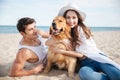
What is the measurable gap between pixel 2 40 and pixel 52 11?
26.7 inches

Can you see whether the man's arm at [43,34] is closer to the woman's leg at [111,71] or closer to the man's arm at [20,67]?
the man's arm at [20,67]

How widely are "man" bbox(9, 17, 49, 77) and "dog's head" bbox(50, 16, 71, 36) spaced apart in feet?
0.46

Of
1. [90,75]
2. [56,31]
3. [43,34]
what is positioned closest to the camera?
[90,75]

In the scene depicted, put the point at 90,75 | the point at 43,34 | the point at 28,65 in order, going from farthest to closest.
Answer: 1. the point at 28,65
2. the point at 43,34
3. the point at 90,75

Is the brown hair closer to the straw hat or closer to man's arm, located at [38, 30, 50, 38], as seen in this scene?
the straw hat

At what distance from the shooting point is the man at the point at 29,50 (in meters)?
1.26

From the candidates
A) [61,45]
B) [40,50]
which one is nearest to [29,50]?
[40,50]

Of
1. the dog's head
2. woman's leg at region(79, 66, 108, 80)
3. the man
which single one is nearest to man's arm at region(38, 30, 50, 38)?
the man

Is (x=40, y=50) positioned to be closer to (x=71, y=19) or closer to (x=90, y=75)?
(x=71, y=19)

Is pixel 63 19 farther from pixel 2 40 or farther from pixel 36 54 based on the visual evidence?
pixel 2 40

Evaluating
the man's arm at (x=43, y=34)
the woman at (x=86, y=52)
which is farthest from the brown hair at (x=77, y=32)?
the man's arm at (x=43, y=34)

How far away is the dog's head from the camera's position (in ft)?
3.91

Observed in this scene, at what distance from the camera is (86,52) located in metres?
1.22

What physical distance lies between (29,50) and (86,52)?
0.31m
